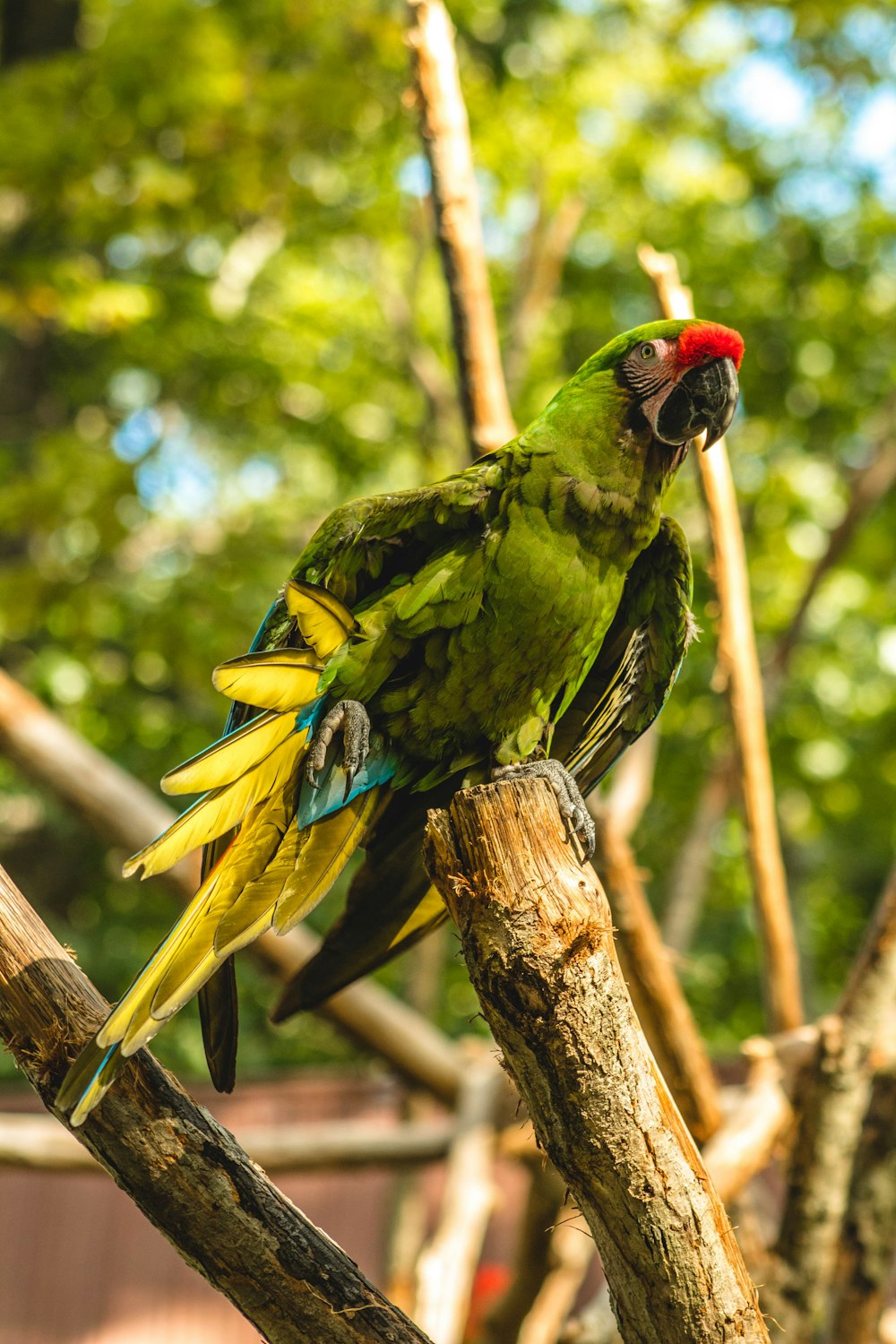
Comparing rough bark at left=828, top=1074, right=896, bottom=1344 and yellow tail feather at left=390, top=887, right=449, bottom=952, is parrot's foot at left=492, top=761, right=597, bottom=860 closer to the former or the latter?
yellow tail feather at left=390, top=887, right=449, bottom=952

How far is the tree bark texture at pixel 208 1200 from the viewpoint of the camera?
4.66 feet

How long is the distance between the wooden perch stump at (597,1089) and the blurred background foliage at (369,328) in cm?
168

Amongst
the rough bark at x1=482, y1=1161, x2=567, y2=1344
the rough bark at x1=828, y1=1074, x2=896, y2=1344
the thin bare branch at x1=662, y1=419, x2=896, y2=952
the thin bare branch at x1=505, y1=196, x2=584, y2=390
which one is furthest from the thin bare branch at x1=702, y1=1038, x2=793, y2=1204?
the thin bare branch at x1=505, y1=196, x2=584, y2=390

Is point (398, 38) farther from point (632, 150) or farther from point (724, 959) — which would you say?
point (724, 959)

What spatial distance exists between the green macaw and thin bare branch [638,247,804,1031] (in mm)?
634

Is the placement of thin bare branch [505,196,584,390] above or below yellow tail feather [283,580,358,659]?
above

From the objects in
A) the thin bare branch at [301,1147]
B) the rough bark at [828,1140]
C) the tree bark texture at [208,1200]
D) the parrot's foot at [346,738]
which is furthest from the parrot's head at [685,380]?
the thin bare branch at [301,1147]

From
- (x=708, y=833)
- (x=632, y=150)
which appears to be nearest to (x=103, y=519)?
(x=708, y=833)

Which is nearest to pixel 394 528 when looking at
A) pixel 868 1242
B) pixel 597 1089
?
pixel 597 1089

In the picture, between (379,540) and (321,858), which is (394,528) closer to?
(379,540)

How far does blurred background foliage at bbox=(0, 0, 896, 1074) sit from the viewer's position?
482 cm

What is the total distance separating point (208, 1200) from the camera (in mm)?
1423

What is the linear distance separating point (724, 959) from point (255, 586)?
441 cm

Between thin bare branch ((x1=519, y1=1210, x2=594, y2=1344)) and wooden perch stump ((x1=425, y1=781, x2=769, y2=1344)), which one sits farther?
thin bare branch ((x1=519, y1=1210, x2=594, y2=1344))
